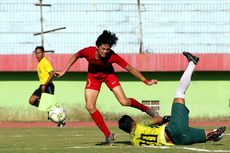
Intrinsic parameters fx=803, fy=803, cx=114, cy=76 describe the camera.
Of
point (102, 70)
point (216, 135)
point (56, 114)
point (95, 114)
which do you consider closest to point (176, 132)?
point (216, 135)

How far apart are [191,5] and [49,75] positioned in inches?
381

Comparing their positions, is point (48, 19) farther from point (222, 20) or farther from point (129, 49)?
point (222, 20)

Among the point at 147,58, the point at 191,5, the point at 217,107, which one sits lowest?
the point at 217,107

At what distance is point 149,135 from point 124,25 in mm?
19163

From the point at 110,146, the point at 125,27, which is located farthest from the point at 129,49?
the point at 110,146

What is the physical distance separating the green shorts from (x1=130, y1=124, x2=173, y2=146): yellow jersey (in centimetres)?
13

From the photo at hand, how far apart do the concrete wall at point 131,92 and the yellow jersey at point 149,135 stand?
14.7 meters

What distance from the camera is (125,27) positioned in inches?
1261

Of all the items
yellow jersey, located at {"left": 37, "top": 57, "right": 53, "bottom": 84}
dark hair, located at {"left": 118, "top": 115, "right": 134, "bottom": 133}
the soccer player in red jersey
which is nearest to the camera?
dark hair, located at {"left": 118, "top": 115, "right": 134, "bottom": 133}

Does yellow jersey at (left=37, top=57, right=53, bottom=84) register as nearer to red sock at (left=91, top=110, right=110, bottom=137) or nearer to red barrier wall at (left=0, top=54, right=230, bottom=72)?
red barrier wall at (left=0, top=54, right=230, bottom=72)

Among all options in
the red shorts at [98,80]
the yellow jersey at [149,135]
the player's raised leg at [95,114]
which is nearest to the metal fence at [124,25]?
the red shorts at [98,80]

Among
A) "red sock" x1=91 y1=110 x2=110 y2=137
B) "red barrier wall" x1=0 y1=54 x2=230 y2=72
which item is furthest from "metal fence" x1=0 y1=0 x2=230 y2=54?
"red sock" x1=91 y1=110 x2=110 y2=137

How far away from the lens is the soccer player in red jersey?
47.5 feet

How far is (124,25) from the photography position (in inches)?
1256
